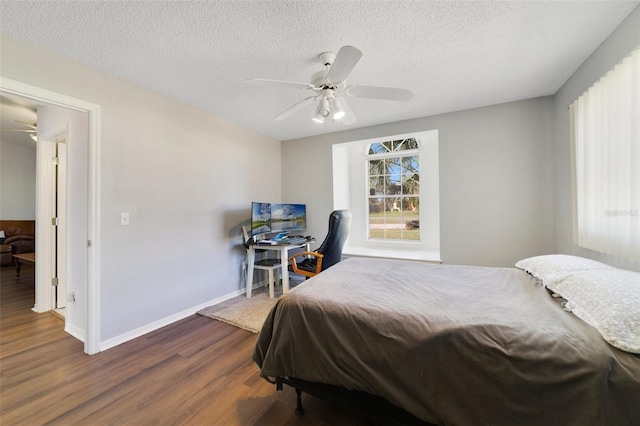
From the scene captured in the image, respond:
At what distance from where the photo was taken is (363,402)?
4.16 feet

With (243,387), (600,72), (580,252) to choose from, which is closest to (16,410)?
(243,387)

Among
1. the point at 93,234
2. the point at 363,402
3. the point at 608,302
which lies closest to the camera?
the point at 608,302

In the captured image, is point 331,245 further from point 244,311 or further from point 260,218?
A: point 244,311

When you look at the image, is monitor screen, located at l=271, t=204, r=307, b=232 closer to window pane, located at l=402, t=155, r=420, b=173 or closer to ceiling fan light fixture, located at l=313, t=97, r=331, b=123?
window pane, located at l=402, t=155, r=420, b=173

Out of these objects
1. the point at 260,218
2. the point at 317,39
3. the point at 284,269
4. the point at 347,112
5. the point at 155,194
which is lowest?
the point at 284,269

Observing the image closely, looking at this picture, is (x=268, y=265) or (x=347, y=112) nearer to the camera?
(x=347, y=112)

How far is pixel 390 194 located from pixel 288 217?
69.9 inches

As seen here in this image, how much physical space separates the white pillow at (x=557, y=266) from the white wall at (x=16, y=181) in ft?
30.6

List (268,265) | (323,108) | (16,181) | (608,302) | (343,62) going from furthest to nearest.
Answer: (16,181), (268,265), (323,108), (343,62), (608,302)

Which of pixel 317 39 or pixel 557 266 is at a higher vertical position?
pixel 317 39

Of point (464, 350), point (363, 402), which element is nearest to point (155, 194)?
point (363, 402)

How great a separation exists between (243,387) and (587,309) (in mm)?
1980

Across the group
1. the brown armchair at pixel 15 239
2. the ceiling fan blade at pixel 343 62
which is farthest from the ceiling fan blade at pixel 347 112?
the brown armchair at pixel 15 239

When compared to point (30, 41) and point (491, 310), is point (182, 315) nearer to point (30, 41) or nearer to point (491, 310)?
point (30, 41)
